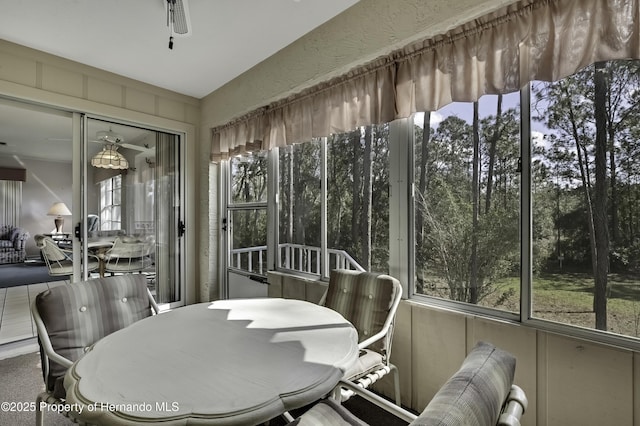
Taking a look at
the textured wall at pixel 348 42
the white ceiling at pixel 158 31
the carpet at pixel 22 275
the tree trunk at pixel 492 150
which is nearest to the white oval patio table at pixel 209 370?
the tree trunk at pixel 492 150

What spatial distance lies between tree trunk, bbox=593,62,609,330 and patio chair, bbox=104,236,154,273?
395 centimetres

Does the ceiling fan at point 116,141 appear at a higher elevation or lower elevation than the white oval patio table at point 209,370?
higher

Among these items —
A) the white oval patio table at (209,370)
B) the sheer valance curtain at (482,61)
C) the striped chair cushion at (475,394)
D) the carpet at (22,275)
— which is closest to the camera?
the striped chair cushion at (475,394)

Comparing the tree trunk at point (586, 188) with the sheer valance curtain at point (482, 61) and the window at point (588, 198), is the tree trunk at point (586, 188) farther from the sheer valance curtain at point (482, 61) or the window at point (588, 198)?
the sheer valance curtain at point (482, 61)

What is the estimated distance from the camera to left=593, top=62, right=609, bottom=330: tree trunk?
1347 mm

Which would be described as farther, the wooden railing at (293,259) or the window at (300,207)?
the window at (300,207)

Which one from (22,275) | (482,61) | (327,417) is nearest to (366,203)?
(482,61)

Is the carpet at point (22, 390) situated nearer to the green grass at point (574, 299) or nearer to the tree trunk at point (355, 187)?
the tree trunk at point (355, 187)

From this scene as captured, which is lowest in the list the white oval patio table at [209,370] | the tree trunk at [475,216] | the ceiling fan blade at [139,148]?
the white oval patio table at [209,370]

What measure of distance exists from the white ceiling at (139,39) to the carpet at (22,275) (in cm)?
194

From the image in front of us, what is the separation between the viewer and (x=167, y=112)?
3.56m

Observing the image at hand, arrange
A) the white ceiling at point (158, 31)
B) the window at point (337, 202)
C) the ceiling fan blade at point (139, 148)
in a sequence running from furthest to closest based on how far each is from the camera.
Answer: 1. the ceiling fan blade at point (139, 148)
2. the window at point (337, 202)
3. the white ceiling at point (158, 31)

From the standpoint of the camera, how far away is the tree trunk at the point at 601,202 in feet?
4.42

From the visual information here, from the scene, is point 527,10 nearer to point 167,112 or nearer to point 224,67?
point 224,67
